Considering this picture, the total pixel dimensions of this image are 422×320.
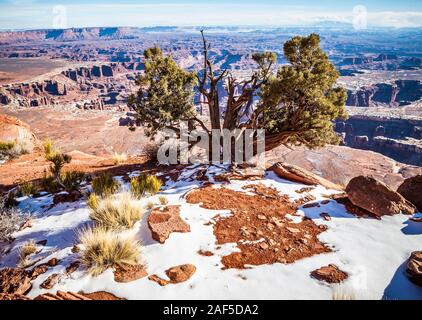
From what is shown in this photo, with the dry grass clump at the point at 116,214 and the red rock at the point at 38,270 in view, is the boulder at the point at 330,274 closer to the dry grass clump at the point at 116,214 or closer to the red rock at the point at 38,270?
the dry grass clump at the point at 116,214

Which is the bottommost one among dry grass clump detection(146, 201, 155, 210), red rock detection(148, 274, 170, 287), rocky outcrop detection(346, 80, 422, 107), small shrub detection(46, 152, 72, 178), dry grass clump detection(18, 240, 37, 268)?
rocky outcrop detection(346, 80, 422, 107)

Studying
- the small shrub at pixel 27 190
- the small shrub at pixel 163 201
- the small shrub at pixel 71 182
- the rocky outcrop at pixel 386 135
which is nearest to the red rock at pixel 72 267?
the small shrub at pixel 163 201

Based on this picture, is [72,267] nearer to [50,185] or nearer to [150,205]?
[150,205]

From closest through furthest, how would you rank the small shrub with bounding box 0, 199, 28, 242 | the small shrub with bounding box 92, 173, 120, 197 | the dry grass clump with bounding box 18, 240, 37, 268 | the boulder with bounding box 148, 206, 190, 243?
1. the dry grass clump with bounding box 18, 240, 37, 268
2. the boulder with bounding box 148, 206, 190, 243
3. the small shrub with bounding box 0, 199, 28, 242
4. the small shrub with bounding box 92, 173, 120, 197

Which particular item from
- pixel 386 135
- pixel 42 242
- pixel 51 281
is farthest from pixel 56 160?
pixel 386 135

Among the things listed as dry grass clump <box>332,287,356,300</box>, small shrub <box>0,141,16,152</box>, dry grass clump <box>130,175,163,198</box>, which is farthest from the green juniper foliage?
dry grass clump <box>332,287,356,300</box>

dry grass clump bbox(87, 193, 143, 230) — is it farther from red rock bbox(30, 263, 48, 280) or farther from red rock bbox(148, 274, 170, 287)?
red rock bbox(148, 274, 170, 287)
